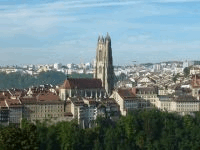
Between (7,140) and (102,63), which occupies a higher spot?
(102,63)

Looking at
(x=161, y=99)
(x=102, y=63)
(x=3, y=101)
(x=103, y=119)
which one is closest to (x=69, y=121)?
(x=103, y=119)

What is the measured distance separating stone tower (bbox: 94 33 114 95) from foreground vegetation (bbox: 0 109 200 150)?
10.6 meters

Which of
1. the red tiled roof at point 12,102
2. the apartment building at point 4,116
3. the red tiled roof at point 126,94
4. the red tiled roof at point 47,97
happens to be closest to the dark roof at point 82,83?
the red tiled roof at point 47,97

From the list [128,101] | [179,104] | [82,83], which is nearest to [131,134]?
[128,101]

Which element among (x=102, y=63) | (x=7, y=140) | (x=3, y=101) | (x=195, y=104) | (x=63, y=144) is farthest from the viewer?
(x=102, y=63)

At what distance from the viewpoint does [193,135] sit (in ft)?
173

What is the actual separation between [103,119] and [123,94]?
18.8 ft

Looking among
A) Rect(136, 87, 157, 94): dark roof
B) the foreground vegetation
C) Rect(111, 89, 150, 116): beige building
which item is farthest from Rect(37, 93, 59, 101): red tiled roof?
Rect(136, 87, 157, 94): dark roof

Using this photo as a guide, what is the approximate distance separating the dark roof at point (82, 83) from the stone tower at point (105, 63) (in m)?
3.03

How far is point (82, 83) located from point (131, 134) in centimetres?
1149

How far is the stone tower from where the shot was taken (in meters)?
66.2

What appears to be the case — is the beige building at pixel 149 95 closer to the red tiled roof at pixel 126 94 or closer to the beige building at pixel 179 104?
the beige building at pixel 179 104

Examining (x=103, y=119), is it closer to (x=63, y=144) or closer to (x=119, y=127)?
(x=119, y=127)

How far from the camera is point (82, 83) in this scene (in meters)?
61.8
